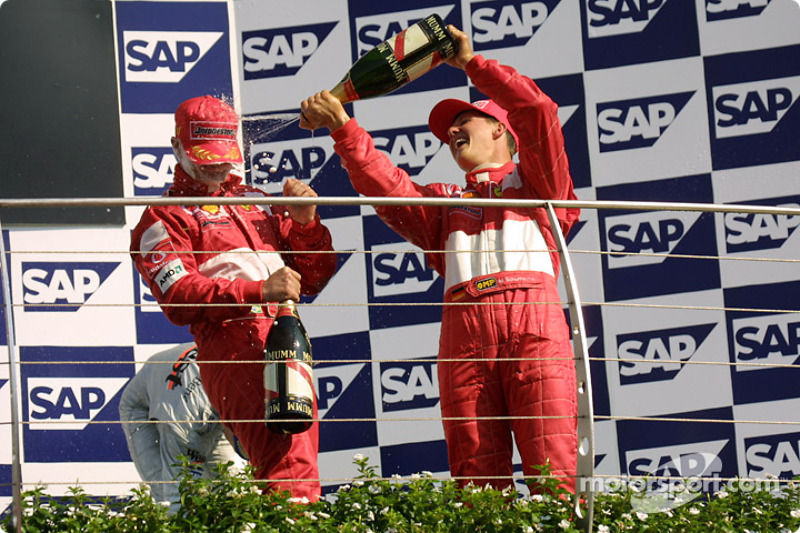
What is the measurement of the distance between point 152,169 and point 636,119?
170 cm

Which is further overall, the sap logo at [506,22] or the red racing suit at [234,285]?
the sap logo at [506,22]

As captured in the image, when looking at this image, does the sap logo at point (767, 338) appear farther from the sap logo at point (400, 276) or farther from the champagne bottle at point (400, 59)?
the champagne bottle at point (400, 59)

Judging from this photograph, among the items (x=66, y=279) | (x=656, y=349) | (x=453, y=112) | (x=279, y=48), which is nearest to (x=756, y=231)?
(x=656, y=349)

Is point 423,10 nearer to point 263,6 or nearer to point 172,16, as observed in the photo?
point 263,6

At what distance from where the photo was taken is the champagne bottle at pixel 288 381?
3128 millimetres

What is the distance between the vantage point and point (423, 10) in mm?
4730

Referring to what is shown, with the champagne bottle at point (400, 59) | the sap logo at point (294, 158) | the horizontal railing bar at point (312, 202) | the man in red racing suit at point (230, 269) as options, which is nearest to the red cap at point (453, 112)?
the champagne bottle at point (400, 59)

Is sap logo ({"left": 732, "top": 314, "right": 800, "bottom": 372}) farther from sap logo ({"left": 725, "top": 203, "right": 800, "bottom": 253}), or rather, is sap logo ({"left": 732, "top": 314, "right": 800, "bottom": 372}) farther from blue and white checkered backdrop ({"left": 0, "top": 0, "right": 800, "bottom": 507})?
sap logo ({"left": 725, "top": 203, "right": 800, "bottom": 253})

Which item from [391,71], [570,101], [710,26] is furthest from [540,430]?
[710,26]

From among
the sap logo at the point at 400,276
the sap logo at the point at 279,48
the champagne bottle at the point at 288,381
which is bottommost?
the champagne bottle at the point at 288,381

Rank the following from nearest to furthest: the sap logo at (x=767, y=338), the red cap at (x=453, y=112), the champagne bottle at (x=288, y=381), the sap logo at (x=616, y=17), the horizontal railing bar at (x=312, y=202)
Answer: the horizontal railing bar at (x=312, y=202)
the champagne bottle at (x=288, y=381)
the red cap at (x=453, y=112)
the sap logo at (x=767, y=338)
the sap logo at (x=616, y=17)

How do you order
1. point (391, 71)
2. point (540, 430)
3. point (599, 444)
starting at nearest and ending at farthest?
point (540, 430)
point (391, 71)
point (599, 444)

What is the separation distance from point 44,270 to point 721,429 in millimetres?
2384

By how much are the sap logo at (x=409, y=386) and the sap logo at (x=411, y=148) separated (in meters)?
0.68
